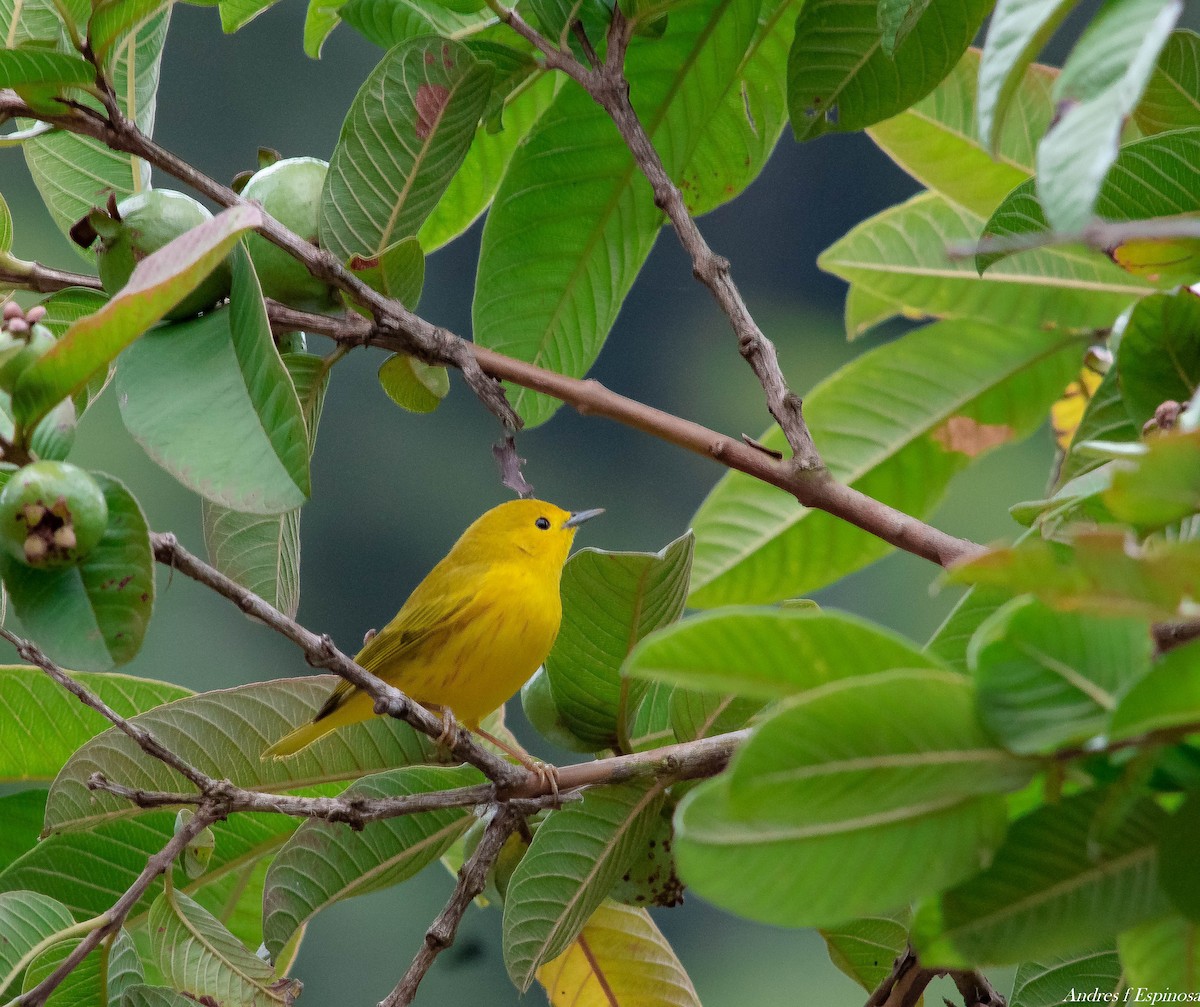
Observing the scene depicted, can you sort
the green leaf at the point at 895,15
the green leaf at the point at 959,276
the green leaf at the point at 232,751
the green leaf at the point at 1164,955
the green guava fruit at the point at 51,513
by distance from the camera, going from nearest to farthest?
the green leaf at the point at 1164,955
the green guava fruit at the point at 51,513
the green leaf at the point at 895,15
the green leaf at the point at 232,751
the green leaf at the point at 959,276

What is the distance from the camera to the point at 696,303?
7488 millimetres

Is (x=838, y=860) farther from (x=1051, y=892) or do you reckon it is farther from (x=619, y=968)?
(x=619, y=968)

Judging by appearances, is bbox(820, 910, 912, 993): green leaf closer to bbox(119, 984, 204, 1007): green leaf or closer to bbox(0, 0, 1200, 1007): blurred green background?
bbox(119, 984, 204, 1007): green leaf

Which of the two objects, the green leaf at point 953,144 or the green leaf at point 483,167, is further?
the green leaf at point 953,144

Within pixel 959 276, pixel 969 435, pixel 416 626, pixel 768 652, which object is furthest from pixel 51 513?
pixel 416 626

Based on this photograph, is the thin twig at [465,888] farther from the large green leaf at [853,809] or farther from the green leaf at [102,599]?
the large green leaf at [853,809]

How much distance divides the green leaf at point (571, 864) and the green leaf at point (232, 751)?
0.66ft

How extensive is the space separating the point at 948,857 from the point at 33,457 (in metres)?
0.66

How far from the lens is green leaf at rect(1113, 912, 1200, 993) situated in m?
0.66

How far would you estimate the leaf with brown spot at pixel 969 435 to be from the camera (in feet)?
5.84

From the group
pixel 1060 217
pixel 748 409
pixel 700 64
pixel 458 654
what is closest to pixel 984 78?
pixel 1060 217

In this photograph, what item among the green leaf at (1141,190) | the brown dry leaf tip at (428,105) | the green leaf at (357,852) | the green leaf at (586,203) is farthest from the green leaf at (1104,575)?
the green leaf at (586,203)

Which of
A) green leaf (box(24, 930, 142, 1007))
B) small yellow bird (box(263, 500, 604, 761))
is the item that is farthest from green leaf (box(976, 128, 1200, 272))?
small yellow bird (box(263, 500, 604, 761))

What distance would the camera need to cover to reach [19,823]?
152 centimetres
